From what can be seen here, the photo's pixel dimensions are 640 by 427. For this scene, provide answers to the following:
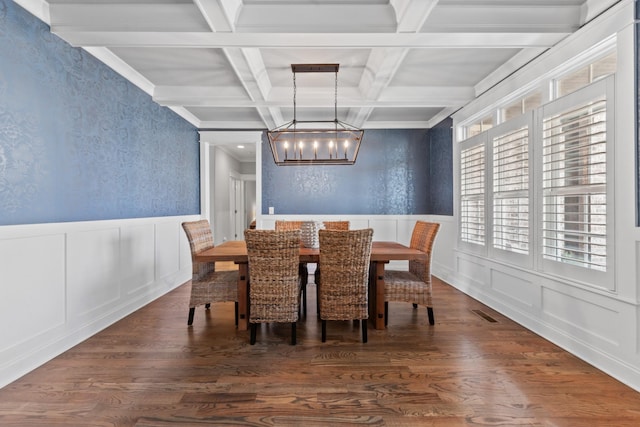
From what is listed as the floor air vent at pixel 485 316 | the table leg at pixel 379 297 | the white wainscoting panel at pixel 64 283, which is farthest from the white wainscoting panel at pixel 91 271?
the floor air vent at pixel 485 316

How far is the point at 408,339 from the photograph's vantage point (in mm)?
2738

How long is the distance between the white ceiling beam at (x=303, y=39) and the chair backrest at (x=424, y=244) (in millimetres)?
1621

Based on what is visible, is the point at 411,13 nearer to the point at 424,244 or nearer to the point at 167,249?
the point at 424,244

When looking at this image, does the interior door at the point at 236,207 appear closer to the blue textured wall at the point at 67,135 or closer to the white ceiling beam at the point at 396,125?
the white ceiling beam at the point at 396,125

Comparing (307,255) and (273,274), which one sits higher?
(307,255)

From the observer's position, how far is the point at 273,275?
255 centimetres

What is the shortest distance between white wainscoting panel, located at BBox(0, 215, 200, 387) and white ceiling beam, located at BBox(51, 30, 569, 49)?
4.84 ft

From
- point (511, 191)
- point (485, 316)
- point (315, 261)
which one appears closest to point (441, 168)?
point (511, 191)

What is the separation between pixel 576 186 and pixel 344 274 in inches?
75.5

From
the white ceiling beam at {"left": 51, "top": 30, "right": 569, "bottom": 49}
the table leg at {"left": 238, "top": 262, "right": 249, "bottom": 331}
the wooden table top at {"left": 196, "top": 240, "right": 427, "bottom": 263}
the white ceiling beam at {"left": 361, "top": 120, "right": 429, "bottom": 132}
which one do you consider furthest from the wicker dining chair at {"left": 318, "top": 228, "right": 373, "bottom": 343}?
the white ceiling beam at {"left": 361, "top": 120, "right": 429, "bottom": 132}

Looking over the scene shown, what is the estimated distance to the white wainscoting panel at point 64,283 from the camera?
2.11 meters

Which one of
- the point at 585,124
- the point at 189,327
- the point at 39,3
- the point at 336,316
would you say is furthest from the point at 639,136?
the point at 39,3

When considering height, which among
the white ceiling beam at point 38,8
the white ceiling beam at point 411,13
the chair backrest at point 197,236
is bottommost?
the chair backrest at point 197,236

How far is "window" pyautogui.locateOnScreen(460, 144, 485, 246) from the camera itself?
3896mm
